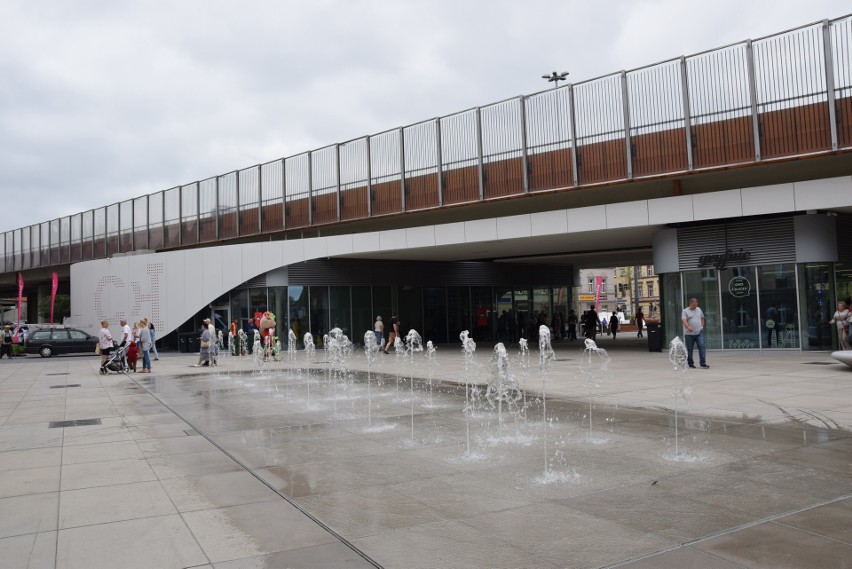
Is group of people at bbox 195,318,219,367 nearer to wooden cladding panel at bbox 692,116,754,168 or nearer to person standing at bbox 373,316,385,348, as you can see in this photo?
person standing at bbox 373,316,385,348

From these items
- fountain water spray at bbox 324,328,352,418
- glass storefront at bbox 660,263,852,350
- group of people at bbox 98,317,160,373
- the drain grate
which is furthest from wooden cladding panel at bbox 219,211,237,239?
the drain grate

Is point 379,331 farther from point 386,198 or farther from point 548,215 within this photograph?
point 548,215

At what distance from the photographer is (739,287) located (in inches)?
848

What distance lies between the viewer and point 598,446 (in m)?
7.96

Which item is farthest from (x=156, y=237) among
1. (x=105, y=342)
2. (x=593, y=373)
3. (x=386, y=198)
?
(x=593, y=373)

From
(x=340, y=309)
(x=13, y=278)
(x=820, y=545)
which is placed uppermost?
(x=13, y=278)

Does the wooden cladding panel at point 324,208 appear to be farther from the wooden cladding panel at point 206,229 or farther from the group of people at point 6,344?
the group of people at point 6,344

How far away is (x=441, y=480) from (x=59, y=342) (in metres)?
32.2

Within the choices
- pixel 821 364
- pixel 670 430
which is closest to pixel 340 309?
pixel 821 364

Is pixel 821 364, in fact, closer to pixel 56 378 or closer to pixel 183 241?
pixel 56 378

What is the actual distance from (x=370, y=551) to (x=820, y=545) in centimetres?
306

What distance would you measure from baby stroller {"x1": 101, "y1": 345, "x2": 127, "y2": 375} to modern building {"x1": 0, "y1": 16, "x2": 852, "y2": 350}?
9.77 metres

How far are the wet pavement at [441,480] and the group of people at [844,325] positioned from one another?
21.7ft

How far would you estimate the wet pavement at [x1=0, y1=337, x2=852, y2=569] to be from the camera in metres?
4.69
